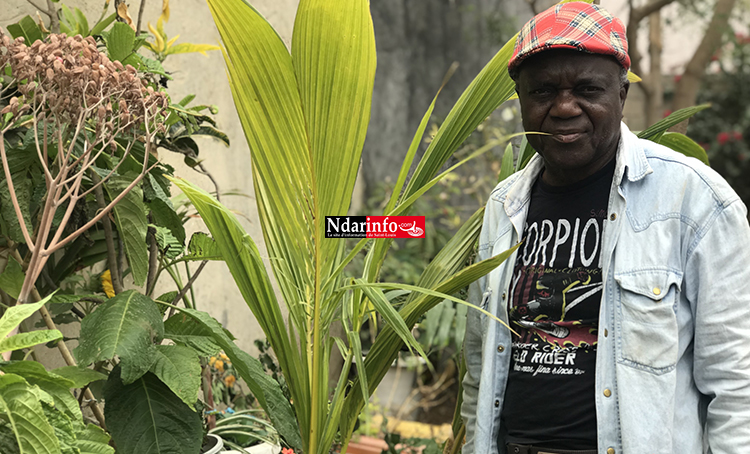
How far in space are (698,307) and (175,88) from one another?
71.3 inches

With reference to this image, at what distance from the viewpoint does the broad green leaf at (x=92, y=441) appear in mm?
1028

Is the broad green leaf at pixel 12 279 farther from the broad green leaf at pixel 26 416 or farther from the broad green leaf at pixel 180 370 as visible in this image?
the broad green leaf at pixel 26 416

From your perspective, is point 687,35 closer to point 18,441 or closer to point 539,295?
point 539,295

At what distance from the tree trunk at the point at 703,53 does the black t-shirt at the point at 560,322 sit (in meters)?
4.07

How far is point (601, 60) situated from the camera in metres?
1.12

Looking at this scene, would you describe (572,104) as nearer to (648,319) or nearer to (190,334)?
(648,319)

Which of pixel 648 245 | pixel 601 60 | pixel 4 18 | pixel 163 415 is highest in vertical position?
pixel 4 18

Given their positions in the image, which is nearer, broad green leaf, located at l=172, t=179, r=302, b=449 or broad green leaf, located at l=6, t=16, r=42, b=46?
broad green leaf, located at l=172, t=179, r=302, b=449

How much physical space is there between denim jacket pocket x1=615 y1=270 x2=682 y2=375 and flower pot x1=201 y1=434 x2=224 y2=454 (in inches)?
35.1

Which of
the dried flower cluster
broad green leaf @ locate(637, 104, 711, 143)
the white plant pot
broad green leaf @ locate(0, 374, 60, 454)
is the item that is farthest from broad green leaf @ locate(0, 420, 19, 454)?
broad green leaf @ locate(637, 104, 711, 143)

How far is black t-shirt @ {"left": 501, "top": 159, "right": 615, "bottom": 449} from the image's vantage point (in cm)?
114

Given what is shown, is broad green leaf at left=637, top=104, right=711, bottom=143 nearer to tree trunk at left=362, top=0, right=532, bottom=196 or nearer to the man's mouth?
the man's mouth

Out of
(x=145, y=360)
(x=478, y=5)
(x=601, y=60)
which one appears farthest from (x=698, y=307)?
(x=478, y=5)

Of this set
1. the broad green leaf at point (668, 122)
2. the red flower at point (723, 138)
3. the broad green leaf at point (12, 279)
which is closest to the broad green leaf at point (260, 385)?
the broad green leaf at point (12, 279)
